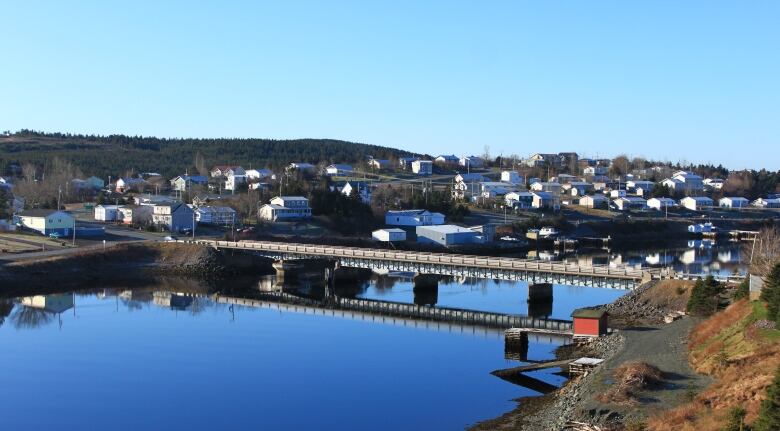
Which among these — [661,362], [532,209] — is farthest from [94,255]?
[532,209]

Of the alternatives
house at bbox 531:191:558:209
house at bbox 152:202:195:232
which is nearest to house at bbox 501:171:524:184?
house at bbox 531:191:558:209

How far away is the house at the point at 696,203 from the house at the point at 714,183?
24.0m

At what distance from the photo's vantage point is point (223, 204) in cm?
10562

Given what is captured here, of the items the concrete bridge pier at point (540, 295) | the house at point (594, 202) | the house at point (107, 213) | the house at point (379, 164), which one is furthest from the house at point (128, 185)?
the concrete bridge pier at point (540, 295)

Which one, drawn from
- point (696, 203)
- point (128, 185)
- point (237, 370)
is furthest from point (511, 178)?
point (237, 370)

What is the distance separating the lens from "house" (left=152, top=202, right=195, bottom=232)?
89.6 meters

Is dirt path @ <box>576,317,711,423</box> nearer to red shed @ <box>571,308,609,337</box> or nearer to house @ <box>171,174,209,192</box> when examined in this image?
red shed @ <box>571,308,609,337</box>

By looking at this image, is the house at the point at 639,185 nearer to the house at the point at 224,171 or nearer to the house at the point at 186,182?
the house at the point at 224,171

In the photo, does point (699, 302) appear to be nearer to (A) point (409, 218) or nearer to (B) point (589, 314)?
(B) point (589, 314)

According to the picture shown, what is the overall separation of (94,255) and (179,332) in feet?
91.5

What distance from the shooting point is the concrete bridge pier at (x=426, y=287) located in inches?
2451

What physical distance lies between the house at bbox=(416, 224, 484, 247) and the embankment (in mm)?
23135

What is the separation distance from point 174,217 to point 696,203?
319 ft

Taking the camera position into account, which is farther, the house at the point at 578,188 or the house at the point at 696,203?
the house at the point at 578,188
